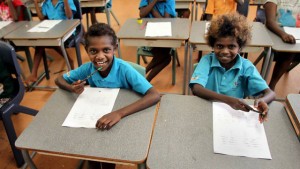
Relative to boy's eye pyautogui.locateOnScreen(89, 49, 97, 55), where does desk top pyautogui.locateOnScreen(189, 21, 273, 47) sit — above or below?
below

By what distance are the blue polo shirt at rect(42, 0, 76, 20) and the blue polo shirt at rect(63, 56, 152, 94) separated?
1.51 meters

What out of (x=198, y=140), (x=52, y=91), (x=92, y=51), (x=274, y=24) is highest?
(x=92, y=51)

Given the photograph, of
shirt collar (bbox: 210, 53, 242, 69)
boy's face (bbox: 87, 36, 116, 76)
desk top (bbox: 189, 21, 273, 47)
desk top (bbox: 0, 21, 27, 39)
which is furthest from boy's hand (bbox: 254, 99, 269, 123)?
desk top (bbox: 0, 21, 27, 39)

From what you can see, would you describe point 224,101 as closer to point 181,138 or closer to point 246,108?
point 246,108

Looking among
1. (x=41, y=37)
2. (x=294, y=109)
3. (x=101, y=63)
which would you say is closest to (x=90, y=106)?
(x=101, y=63)

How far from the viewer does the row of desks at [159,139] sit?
867 mm

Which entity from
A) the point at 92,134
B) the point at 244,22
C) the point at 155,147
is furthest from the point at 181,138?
the point at 244,22

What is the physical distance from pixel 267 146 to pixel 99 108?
2.37 feet

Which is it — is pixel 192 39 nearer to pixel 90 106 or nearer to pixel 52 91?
pixel 90 106

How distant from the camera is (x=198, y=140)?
95cm

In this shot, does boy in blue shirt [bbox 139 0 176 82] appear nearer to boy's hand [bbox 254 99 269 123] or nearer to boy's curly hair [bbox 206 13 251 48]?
boy's curly hair [bbox 206 13 251 48]

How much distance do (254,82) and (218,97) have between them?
0.26 m

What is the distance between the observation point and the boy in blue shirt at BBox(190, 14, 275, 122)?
1.29m

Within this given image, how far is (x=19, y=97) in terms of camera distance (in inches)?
67.3
